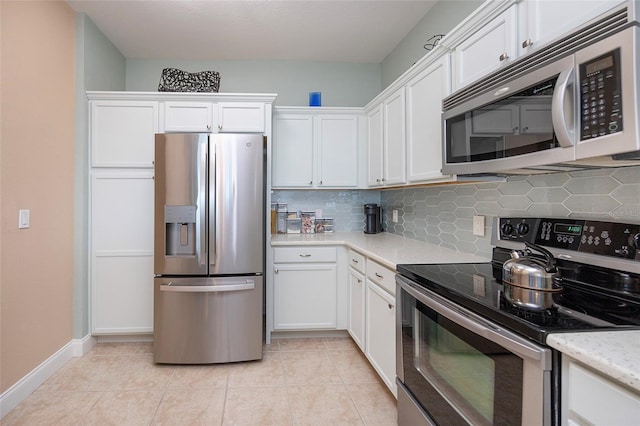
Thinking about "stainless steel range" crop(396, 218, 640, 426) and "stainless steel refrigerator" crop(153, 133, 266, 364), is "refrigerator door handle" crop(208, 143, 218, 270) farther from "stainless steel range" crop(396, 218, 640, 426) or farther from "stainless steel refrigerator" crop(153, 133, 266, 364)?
"stainless steel range" crop(396, 218, 640, 426)

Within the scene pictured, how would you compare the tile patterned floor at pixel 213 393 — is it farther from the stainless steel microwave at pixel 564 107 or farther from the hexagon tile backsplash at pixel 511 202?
the stainless steel microwave at pixel 564 107

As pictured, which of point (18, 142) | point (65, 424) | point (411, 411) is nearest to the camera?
point (411, 411)

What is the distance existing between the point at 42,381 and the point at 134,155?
5.68 feet

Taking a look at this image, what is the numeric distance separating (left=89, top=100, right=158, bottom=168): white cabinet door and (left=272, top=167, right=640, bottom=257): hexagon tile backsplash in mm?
1293

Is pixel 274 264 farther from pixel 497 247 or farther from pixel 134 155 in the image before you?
pixel 497 247

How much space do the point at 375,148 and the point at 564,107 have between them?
209cm

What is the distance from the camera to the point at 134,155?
286cm

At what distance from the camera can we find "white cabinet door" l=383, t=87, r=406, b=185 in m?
2.42

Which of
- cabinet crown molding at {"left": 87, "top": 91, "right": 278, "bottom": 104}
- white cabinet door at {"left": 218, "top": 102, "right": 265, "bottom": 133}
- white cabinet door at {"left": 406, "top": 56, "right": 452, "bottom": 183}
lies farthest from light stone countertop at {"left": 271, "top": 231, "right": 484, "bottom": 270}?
cabinet crown molding at {"left": 87, "top": 91, "right": 278, "bottom": 104}

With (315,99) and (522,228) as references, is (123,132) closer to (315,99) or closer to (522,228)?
(315,99)

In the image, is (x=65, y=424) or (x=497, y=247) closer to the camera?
(x=497, y=247)

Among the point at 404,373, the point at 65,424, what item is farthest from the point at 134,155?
the point at 404,373

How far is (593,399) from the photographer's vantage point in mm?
740

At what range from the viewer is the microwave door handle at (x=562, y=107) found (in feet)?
3.30
